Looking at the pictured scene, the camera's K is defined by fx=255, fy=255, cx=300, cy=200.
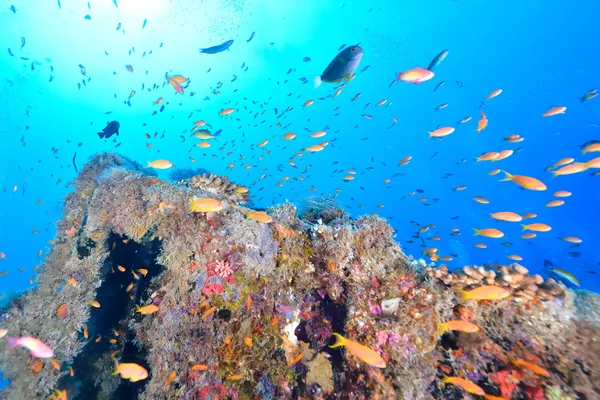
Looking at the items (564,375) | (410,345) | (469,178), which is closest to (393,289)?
(410,345)

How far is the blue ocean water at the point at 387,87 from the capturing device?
60.3 meters

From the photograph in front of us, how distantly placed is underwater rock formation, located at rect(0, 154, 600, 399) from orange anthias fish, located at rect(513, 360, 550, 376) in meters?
0.04

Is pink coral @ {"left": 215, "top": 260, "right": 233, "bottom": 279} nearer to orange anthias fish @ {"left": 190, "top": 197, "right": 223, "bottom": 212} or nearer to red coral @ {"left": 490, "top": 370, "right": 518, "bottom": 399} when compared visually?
orange anthias fish @ {"left": 190, "top": 197, "right": 223, "bottom": 212}

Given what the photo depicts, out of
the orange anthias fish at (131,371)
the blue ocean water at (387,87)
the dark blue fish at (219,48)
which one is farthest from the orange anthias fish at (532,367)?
the blue ocean water at (387,87)

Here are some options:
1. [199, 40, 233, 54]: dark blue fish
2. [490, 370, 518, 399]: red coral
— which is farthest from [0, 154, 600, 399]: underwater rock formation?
[199, 40, 233, 54]: dark blue fish

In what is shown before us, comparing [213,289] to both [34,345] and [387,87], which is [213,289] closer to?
[34,345]

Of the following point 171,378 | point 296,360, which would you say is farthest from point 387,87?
point 171,378

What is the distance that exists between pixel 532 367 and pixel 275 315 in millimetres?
3448

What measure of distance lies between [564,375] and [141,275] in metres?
7.50

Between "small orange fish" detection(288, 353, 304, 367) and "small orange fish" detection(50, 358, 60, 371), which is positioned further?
"small orange fish" detection(50, 358, 60, 371)

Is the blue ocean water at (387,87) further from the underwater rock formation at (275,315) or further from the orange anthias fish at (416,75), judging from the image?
the underwater rock formation at (275,315)

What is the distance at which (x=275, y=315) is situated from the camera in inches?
171

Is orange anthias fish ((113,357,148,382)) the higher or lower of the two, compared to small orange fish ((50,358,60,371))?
higher

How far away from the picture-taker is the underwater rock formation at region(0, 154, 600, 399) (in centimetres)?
339
